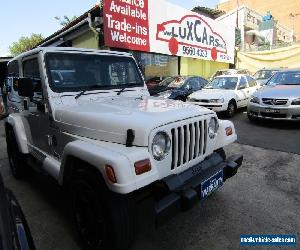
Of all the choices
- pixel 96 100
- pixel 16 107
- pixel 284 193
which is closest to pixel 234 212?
pixel 284 193

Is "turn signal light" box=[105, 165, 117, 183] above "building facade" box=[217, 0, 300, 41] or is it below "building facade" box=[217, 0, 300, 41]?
below

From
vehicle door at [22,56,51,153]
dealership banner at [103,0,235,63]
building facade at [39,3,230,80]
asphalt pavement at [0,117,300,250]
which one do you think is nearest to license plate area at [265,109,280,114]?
asphalt pavement at [0,117,300,250]

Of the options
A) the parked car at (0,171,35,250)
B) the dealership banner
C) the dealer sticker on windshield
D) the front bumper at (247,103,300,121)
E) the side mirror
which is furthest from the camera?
the dealership banner

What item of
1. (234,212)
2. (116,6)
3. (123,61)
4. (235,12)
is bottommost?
(234,212)

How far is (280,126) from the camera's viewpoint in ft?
26.7

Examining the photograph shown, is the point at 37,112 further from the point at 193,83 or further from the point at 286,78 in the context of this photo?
the point at 193,83

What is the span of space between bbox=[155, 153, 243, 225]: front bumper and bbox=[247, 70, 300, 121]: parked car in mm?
5232

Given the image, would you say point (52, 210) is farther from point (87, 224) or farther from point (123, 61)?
point (123, 61)

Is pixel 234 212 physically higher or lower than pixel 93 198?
lower

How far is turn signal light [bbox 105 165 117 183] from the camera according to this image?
230cm

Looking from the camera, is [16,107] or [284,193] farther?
[16,107]

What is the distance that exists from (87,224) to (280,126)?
271 inches

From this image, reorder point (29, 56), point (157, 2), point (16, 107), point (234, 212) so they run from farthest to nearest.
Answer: point (157, 2), point (16, 107), point (29, 56), point (234, 212)

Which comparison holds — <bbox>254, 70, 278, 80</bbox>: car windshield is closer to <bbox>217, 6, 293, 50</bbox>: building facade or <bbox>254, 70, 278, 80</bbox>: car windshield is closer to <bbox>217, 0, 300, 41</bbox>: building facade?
<bbox>217, 6, 293, 50</bbox>: building facade
